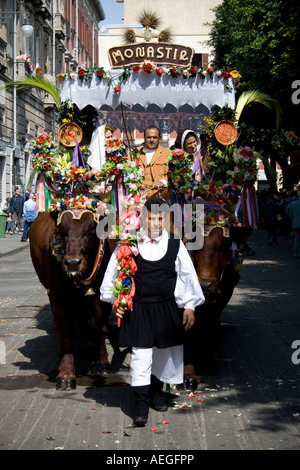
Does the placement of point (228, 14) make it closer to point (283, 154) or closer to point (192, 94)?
point (283, 154)

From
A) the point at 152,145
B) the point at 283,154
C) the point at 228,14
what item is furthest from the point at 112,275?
the point at 228,14

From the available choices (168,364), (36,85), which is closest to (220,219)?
(168,364)

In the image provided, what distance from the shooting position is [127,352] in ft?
29.5

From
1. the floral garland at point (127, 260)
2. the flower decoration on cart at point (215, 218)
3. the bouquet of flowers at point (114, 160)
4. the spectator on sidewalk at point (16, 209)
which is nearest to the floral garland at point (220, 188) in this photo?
the flower decoration on cart at point (215, 218)

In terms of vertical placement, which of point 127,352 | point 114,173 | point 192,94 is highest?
point 192,94

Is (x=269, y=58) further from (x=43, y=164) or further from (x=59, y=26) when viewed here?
(x=43, y=164)

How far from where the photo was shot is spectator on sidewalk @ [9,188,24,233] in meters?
32.0

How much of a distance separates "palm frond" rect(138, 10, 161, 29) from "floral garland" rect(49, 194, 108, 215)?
3.40m

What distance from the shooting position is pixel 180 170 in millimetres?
7727

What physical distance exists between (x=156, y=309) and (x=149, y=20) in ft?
16.1

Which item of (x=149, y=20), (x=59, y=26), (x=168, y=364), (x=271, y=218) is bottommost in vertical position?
(x=168, y=364)

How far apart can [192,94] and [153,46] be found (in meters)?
0.77

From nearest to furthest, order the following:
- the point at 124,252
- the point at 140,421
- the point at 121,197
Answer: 1. the point at 140,421
2. the point at 124,252
3. the point at 121,197
